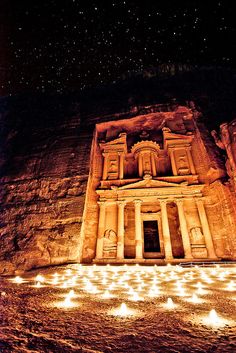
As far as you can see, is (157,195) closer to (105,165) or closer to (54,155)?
(105,165)

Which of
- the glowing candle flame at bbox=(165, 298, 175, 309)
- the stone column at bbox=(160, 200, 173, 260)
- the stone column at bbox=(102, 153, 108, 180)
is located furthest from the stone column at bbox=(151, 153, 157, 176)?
the glowing candle flame at bbox=(165, 298, 175, 309)

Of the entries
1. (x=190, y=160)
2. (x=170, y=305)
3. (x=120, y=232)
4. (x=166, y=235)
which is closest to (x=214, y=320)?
(x=170, y=305)

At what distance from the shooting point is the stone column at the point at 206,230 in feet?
33.8

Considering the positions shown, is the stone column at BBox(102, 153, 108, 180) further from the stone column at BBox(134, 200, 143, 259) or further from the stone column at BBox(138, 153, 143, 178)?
the stone column at BBox(134, 200, 143, 259)

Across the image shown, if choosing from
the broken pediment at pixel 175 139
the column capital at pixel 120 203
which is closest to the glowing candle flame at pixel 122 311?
the column capital at pixel 120 203

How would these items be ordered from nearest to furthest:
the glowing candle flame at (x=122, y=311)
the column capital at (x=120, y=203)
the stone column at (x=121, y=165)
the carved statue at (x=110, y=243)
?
the glowing candle flame at (x=122, y=311) < the carved statue at (x=110, y=243) < the column capital at (x=120, y=203) < the stone column at (x=121, y=165)

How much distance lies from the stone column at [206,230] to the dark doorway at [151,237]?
13.2 ft

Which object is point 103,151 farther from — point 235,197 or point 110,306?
point 110,306

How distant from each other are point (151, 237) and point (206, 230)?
14.7ft

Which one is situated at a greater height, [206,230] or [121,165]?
[121,165]

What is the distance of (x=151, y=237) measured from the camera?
14.4 meters

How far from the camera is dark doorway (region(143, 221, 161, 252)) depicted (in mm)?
14047

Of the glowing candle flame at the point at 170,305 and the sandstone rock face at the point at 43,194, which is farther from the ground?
the sandstone rock face at the point at 43,194

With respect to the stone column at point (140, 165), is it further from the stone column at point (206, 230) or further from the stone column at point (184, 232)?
the stone column at point (206, 230)
